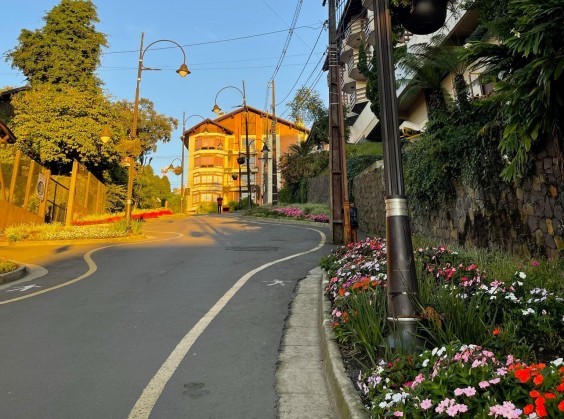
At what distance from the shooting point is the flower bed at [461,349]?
2.41 metres

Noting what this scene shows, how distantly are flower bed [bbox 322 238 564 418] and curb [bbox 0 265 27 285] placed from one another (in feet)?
24.1

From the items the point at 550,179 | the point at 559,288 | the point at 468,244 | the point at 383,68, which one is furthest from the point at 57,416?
the point at 468,244

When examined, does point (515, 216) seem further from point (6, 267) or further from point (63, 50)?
point (63, 50)

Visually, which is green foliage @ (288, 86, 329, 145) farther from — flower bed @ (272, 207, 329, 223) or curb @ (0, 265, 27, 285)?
curb @ (0, 265, 27, 285)

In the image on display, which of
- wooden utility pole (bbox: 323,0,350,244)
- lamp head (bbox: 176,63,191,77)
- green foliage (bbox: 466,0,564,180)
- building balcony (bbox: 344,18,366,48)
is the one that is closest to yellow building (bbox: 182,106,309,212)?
building balcony (bbox: 344,18,366,48)

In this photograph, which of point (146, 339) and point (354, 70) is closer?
point (146, 339)

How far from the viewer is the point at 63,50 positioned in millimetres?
31859

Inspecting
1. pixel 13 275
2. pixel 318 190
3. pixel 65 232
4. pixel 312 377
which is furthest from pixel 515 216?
pixel 318 190

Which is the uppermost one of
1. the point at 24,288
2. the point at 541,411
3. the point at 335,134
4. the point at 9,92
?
the point at 9,92

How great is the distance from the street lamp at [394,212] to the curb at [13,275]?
874 centimetres

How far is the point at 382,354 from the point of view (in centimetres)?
381

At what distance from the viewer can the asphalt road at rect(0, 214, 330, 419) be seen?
3838mm

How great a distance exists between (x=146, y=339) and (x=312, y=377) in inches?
88.4

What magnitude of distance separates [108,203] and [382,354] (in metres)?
33.6
